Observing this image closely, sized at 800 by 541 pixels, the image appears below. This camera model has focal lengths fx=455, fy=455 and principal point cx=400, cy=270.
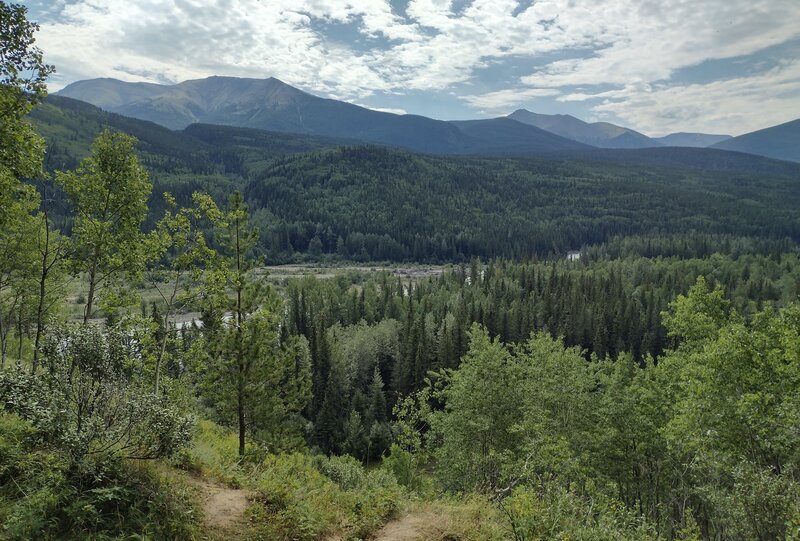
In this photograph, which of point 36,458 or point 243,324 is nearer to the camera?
point 36,458

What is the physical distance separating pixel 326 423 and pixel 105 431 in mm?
60293

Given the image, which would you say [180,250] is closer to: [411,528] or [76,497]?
[76,497]

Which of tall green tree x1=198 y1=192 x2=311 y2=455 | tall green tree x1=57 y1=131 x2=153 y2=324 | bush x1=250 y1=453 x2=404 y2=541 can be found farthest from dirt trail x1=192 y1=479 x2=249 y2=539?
tall green tree x1=57 y1=131 x2=153 y2=324

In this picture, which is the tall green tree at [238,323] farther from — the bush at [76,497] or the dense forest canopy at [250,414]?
the bush at [76,497]

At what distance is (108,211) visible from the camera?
70.5ft

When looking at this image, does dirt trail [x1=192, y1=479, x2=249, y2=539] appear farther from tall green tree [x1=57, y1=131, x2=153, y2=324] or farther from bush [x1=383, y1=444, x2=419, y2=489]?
bush [x1=383, y1=444, x2=419, y2=489]

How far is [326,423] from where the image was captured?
66250 mm

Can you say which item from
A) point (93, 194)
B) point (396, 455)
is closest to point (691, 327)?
point (396, 455)

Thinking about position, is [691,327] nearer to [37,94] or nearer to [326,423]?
[37,94]

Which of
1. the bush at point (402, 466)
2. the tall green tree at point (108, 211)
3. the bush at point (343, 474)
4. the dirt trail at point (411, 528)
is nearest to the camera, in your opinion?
the dirt trail at point (411, 528)

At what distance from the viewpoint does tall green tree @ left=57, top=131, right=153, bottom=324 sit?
67.9 feet

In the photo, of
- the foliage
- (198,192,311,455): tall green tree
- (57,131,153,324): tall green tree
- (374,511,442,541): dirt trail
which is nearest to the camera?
the foliage

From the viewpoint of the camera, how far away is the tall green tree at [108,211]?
2070cm

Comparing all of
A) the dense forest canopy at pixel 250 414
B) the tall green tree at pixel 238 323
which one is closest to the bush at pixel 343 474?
the dense forest canopy at pixel 250 414
